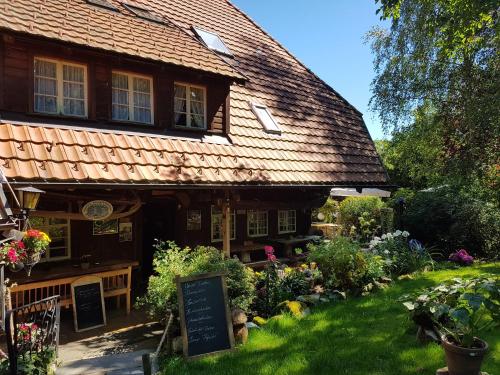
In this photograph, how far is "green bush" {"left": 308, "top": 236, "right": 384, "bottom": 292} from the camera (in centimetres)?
823

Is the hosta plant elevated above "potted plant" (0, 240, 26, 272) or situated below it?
below

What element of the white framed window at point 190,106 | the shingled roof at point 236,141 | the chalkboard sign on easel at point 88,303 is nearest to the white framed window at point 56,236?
the chalkboard sign on easel at point 88,303

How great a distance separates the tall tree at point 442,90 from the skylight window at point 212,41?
17.1 feet

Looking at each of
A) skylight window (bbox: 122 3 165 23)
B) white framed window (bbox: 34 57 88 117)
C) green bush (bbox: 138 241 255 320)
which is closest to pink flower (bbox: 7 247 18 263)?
green bush (bbox: 138 241 255 320)

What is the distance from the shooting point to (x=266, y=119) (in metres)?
11.0

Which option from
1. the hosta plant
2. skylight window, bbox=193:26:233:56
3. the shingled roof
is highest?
skylight window, bbox=193:26:233:56

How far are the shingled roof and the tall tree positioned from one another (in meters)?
2.72

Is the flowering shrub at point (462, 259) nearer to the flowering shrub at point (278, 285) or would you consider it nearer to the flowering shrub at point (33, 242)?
the flowering shrub at point (278, 285)

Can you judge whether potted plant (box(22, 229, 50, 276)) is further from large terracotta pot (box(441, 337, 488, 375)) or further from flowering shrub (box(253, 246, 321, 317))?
large terracotta pot (box(441, 337, 488, 375))

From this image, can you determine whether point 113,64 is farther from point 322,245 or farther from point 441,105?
point 441,105

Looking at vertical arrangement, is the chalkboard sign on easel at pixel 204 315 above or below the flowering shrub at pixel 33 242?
below

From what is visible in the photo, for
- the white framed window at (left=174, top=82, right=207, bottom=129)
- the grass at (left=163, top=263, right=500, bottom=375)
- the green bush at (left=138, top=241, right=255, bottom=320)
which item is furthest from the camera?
the white framed window at (left=174, top=82, right=207, bottom=129)

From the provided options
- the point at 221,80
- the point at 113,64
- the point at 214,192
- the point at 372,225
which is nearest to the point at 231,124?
the point at 221,80

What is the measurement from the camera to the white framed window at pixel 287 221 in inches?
475
